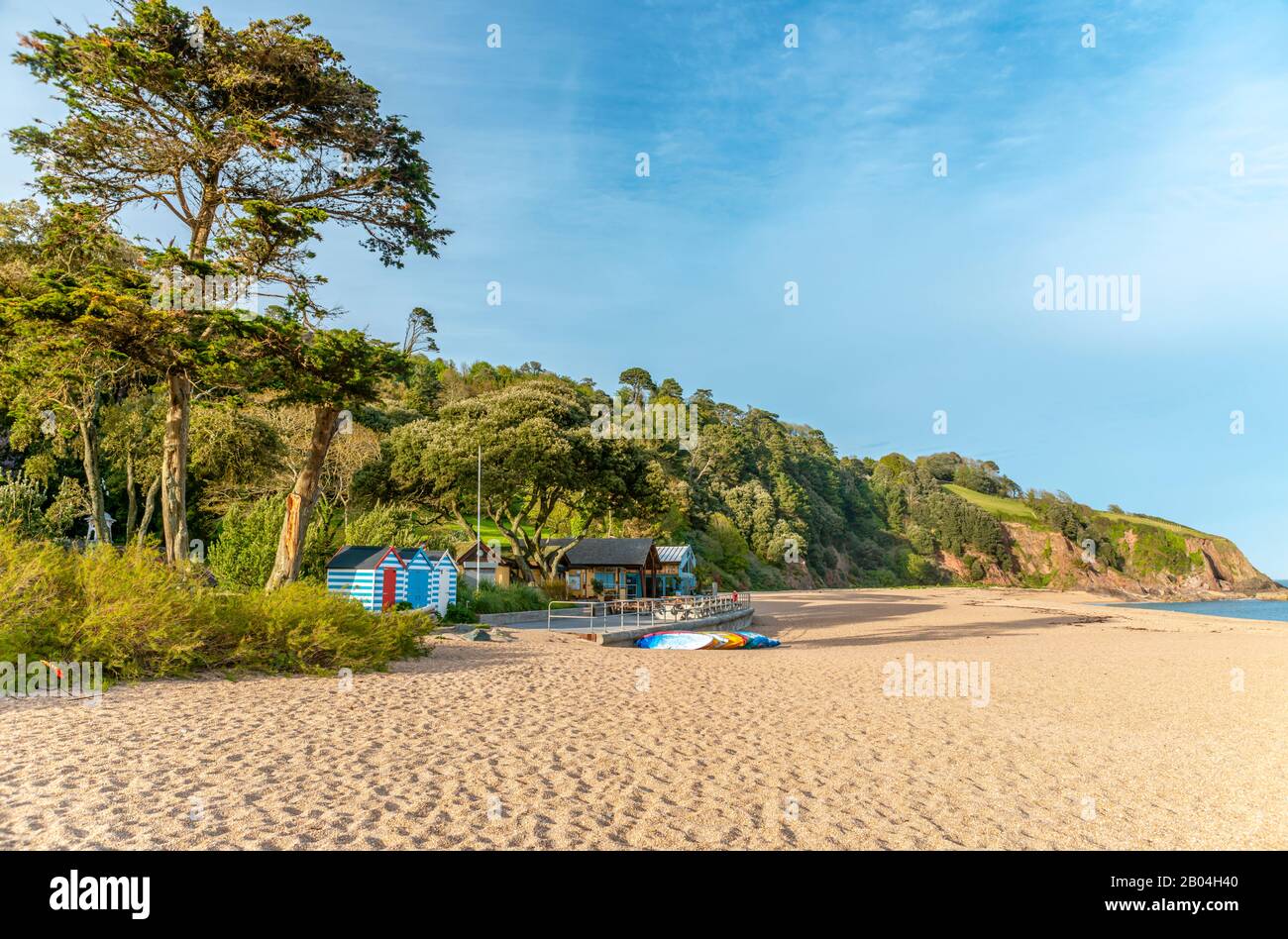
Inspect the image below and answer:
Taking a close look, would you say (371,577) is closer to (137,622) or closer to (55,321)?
(55,321)

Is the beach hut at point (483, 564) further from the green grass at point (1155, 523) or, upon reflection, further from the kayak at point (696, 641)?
the green grass at point (1155, 523)

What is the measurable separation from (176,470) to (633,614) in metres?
17.3

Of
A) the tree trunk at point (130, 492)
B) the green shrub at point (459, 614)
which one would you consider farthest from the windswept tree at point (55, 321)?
the tree trunk at point (130, 492)

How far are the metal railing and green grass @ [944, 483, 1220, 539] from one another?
10062 cm

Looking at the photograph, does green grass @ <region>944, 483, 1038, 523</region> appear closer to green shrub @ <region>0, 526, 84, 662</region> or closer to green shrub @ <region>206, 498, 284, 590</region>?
green shrub @ <region>206, 498, 284, 590</region>

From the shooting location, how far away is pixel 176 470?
16141 millimetres

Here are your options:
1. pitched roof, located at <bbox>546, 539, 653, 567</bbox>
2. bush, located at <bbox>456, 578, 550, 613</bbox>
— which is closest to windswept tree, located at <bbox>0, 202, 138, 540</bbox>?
bush, located at <bbox>456, 578, 550, 613</bbox>

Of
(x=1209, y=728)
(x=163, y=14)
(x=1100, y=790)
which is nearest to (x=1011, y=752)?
(x=1100, y=790)

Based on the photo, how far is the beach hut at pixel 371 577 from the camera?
1898 cm

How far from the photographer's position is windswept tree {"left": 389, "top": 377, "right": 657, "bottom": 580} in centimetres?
3256

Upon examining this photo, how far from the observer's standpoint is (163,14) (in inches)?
577

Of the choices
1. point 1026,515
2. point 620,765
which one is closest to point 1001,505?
point 1026,515
